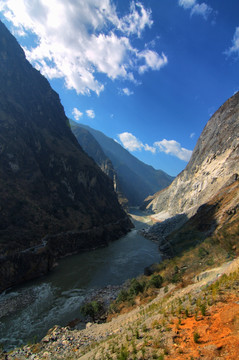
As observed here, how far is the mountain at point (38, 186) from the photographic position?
37812 millimetres

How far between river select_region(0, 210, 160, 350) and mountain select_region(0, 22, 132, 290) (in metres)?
3.28

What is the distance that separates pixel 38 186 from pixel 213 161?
211ft

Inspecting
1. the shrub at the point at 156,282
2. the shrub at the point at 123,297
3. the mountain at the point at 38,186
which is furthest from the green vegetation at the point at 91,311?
the mountain at the point at 38,186

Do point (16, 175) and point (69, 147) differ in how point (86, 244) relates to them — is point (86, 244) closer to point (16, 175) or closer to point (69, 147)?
point (16, 175)

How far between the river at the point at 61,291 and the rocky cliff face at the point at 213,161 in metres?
31.7

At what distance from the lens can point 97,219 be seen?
67250 mm

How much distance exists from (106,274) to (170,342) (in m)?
31.3

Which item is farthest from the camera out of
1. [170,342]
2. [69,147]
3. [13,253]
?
[69,147]

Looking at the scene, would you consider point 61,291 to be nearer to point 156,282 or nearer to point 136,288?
point 136,288

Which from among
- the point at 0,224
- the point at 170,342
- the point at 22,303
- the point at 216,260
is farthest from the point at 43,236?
the point at 170,342

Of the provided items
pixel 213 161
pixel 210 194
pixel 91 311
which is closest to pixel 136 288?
pixel 91 311

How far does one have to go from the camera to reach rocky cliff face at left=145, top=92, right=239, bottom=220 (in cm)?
6356

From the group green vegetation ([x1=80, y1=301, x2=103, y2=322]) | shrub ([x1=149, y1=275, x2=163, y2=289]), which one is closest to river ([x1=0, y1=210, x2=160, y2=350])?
green vegetation ([x1=80, y1=301, x2=103, y2=322])

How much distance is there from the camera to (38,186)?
5628 cm
